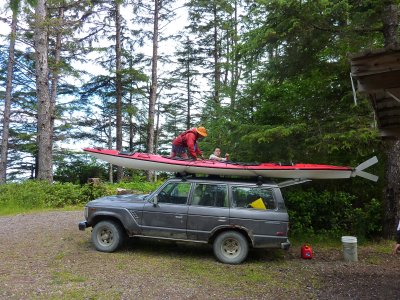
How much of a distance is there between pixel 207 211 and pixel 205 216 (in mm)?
112

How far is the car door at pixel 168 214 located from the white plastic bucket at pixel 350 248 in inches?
140

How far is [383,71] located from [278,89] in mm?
6815

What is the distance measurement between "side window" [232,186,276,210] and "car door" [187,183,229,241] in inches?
8.4

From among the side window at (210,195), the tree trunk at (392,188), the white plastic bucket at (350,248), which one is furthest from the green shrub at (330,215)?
the side window at (210,195)

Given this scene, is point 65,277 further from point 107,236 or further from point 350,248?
point 350,248

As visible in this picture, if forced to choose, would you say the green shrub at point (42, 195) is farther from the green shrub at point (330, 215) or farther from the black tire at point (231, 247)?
the black tire at point (231, 247)

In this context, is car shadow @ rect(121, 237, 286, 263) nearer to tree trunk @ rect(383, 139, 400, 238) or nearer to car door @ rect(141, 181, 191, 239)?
car door @ rect(141, 181, 191, 239)

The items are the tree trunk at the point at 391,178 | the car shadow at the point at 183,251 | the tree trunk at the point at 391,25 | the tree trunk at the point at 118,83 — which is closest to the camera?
the car shadow at the point at 183,251

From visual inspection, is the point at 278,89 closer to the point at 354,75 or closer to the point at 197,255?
the point at 197,255

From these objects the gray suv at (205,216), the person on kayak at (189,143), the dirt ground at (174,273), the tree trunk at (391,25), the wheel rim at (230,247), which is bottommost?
the dirt ground at (174,273)

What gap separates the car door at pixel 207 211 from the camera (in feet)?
24.3

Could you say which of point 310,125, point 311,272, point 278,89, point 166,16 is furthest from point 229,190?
point 166,16

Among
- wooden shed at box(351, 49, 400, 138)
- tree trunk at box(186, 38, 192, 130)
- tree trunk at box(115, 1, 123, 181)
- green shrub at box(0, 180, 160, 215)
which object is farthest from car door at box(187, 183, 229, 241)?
tree trunk at box(186, 38, 192, 130)

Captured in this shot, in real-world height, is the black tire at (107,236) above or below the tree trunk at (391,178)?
below
